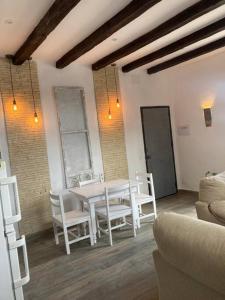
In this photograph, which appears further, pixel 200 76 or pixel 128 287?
pixel 200 76

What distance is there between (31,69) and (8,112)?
2.73 feet

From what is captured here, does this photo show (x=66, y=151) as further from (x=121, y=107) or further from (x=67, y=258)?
(x=67, y=258)

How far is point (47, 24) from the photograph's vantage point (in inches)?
113

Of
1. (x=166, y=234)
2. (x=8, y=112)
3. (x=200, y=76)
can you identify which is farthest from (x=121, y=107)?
Result: (x=166, y=234)

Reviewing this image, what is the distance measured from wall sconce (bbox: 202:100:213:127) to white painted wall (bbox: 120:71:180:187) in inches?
40.4

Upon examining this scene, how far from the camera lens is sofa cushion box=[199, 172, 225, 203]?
8.46 ft

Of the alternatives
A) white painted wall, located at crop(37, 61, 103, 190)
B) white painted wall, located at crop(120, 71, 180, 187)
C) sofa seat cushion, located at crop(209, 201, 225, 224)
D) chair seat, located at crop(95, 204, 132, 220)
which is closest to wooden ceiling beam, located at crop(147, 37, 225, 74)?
white painted wall, located at crop(120, 71, 180, 187)

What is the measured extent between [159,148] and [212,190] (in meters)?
3.31

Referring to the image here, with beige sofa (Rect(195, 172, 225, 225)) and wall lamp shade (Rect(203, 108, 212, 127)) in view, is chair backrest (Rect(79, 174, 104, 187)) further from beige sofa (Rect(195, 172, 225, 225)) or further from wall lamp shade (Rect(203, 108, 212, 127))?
wall lamp shade (Rect(203, 108, 212, 127))

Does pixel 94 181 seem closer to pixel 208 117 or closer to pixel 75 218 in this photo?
pixel 75 218

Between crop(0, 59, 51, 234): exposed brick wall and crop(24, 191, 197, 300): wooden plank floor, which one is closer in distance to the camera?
crop(24, 191, 197, 300): wooden plank floor

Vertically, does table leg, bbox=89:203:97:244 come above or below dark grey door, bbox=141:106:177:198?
below

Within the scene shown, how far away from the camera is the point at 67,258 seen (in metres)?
3.42

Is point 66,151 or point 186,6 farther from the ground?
point 186,6
